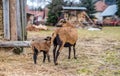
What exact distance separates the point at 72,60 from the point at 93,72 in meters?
1.63

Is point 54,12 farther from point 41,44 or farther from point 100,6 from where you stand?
Answer: point 41,44

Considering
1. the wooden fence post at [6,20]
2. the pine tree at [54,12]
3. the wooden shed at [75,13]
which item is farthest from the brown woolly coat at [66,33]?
the pine tree at [54,12]

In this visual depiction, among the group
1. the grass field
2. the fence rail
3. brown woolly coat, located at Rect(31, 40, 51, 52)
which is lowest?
the grass field

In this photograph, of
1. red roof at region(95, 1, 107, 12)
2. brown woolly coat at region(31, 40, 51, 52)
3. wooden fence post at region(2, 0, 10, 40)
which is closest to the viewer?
brown woolly coat at region(31, 40, 51, 52)

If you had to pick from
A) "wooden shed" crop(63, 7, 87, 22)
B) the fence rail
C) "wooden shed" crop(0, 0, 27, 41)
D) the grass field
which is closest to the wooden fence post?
"wooden shed" crop(0, 0, 27, 41)

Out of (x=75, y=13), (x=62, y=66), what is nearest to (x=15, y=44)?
(x=62, y=66)

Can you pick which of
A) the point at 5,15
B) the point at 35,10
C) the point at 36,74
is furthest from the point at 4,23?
the point at 35,10

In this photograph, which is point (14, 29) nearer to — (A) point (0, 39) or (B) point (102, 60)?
(A) point (0, 39)

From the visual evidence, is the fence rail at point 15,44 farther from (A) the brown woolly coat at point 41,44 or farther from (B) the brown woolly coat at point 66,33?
(A) the brown woolly coat at point 41,44

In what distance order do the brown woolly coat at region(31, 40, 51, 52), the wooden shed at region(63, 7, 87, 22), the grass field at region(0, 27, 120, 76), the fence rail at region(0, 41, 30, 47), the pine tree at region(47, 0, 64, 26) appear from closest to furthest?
the grass field at region(0, 27, 120, 76), the brown woolly coat at region(31, 40, 51, 52), the fence rail at region(0, 41, 30, 47), the wooden shed at region(63, 7, 87, 22), the pine tree at region(47, 0, 64, 26)

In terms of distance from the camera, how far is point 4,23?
9.86 m

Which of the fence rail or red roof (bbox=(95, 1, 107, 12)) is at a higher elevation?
red roof (bbox=(95, 1, 107, 12))

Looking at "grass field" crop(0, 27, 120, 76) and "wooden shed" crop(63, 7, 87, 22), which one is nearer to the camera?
"grass field" crop(0, 27, 120, 76)

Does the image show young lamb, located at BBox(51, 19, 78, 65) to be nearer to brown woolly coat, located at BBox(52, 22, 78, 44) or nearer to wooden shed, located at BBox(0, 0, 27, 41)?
brown woolly coat, located at BBox(52, 22, 78, 44)
